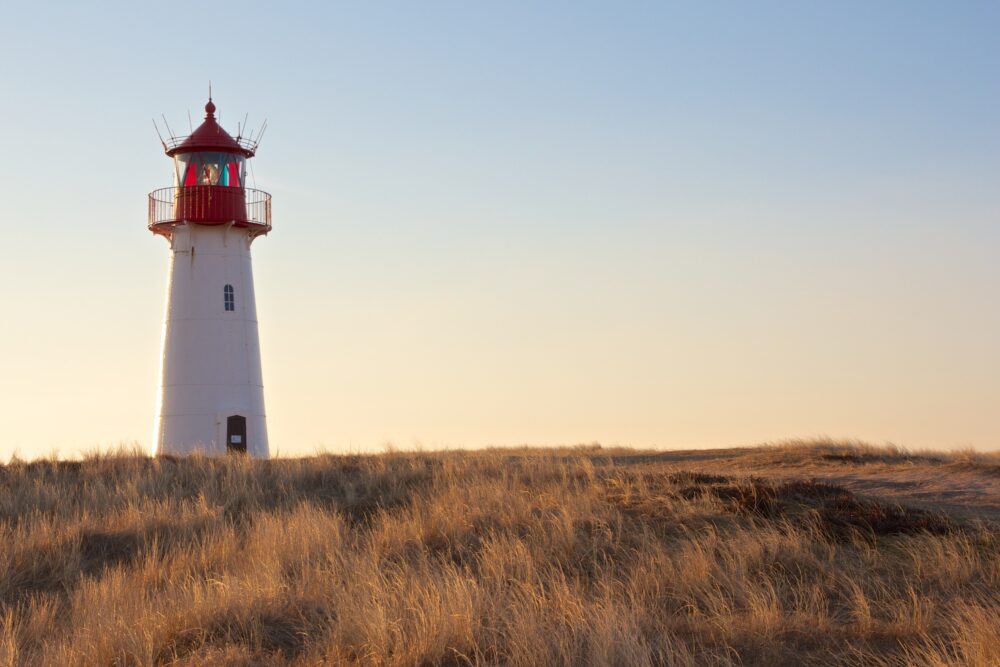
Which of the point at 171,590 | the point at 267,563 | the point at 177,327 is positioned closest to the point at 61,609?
the point at 171,590

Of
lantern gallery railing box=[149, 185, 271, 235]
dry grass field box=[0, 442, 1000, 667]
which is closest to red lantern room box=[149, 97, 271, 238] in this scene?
lantern gallery railing box=[149, 185, 271, 235]

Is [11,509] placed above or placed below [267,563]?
above

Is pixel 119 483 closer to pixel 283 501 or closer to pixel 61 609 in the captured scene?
pixel 283 501

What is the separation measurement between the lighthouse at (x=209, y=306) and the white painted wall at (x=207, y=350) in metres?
0.03

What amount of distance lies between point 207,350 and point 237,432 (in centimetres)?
228

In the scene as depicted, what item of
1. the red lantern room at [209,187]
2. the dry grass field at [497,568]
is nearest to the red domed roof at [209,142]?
the red lantern room at [209,187]

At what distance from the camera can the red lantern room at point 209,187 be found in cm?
2812

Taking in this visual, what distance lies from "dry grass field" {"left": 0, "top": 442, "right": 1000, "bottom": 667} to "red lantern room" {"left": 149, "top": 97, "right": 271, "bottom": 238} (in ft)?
41.0

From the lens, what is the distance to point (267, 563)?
420 inches

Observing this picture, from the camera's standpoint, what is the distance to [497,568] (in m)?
10.3

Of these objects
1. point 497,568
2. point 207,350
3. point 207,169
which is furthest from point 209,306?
point 497,568

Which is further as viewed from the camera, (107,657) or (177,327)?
(177,327)

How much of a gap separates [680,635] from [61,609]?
5.95 meters

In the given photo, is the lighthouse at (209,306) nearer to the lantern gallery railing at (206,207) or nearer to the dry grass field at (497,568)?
the lantern gallery railing at (206,207)
